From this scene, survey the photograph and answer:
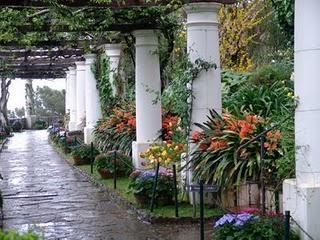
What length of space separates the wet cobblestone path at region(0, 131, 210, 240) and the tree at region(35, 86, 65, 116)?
4446 centimetres

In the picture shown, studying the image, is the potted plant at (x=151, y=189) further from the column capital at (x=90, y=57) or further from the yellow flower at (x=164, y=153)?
the column capital at (x=90, y=57)

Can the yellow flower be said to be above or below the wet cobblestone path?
above

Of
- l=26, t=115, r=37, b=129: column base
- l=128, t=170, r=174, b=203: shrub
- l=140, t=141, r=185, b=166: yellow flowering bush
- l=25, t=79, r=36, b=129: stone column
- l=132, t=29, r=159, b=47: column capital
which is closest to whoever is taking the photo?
l=128, t=170, r=174, b=203: shrub

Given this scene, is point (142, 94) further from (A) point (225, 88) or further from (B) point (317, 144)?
(B) point (317, 144)

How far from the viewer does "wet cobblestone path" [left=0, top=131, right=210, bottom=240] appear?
29.2ft

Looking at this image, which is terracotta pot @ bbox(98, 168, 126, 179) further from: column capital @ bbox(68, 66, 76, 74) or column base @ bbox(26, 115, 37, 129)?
column base @ bbox(26, 115, 37, 129)

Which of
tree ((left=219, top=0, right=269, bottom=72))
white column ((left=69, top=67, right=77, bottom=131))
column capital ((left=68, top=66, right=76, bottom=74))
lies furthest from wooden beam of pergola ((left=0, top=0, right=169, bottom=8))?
column capital ((left=68, top=66, right=76, bottom=74))

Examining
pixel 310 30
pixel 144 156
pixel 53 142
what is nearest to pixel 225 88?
pixel 144 156

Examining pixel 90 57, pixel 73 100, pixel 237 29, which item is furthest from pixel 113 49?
pixel 73 100

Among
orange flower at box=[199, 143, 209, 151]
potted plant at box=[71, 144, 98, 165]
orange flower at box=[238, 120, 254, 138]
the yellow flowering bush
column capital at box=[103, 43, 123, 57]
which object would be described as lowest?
potted plant at box=[71, 144, 98, 165]

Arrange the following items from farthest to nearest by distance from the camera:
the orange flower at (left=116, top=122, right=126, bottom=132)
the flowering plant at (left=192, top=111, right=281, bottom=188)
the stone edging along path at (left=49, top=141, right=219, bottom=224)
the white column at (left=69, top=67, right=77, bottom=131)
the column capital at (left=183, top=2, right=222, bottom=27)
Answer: the white column at (left=69, top=67, right=77, bottom=131) < the orange flower at (left=116, top=122, right=126, bottom=132) < the column capital at (left=183, top=2, right=222, bottom=27) < the stone edging along path at (left=49, top=141, right=219, bottom=224) < the flowering plant at (left=192, top=111, right=281, bottom=188)

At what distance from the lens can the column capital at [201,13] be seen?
10391 mm

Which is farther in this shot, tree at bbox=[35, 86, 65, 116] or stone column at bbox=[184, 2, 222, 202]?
tree at bbox=[35, 86, 65, 116]

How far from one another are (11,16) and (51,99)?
51.8m
